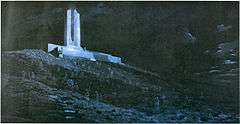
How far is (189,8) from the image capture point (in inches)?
166

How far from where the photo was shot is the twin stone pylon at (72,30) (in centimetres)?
418

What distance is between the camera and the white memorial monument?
165 inches

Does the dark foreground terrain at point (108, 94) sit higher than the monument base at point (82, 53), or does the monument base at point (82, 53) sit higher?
the monument base at point (82, 53)

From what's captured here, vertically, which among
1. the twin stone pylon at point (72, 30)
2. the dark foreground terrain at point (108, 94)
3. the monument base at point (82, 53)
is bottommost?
the dark foreground terrain at point (108, 94)

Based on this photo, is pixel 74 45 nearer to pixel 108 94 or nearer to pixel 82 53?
pixel 82 53

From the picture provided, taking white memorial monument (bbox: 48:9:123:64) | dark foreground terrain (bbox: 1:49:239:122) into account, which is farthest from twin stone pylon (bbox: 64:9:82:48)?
dark foreground terrain (bbox: 1:49:239:122)

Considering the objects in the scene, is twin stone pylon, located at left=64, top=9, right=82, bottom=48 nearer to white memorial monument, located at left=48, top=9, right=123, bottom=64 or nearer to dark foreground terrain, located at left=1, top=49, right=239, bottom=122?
white memorial monument, located at left=48, top=9, right=123, bottom=64

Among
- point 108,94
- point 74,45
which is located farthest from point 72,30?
point 108,94

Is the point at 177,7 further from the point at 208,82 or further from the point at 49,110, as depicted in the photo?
the point at 49,110

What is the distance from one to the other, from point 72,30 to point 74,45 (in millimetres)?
112

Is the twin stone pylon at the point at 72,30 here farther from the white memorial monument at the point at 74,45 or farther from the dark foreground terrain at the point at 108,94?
the dark foreground terrain at the point at 108,94

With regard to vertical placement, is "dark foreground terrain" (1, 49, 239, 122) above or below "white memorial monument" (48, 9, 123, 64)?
below

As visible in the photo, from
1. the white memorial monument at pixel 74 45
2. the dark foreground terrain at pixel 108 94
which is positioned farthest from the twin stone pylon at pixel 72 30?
the dark foreground terrain at pixel 108 94

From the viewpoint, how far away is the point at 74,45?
4191 millimetres
